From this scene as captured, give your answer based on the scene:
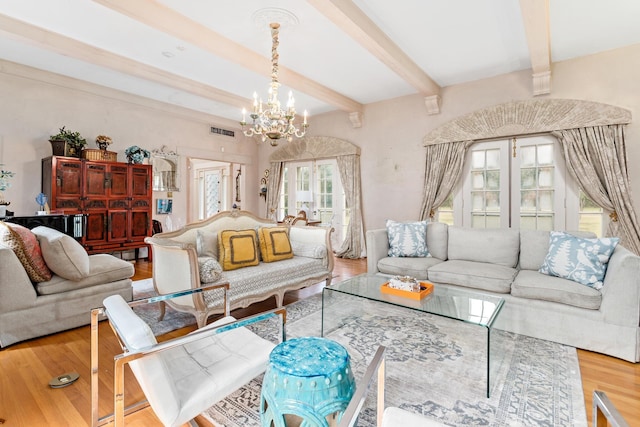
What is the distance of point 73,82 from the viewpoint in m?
4.94

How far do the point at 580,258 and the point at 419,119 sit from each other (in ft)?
11.8

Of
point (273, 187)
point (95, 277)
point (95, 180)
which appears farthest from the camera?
point (273, 187)

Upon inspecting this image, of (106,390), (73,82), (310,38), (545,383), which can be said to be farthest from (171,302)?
(73,82)

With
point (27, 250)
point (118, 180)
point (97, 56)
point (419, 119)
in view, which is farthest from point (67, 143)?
point (419, 119)

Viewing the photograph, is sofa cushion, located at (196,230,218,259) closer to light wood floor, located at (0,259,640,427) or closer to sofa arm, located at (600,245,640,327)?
light wood floor, located at (0,259,640,427)

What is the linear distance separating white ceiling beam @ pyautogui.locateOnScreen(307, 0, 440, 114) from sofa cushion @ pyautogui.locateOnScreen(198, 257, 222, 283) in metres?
2.38

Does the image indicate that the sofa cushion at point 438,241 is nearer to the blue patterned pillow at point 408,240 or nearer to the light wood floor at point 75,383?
the blue patterned pillow at point 408,240

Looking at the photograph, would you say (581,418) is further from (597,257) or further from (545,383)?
(597,257)

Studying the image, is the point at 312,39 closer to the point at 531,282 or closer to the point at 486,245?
the point at 486,245

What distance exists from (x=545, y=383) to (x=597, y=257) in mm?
1249

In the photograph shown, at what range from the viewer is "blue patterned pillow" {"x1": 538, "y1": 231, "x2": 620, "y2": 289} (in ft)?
8.36

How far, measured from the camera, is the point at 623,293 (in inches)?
89.9

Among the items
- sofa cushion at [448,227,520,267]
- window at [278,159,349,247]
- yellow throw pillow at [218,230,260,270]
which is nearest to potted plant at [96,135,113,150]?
yellow throw pillow at [218,230,260,270]

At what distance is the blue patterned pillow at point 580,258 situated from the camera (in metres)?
2.55
